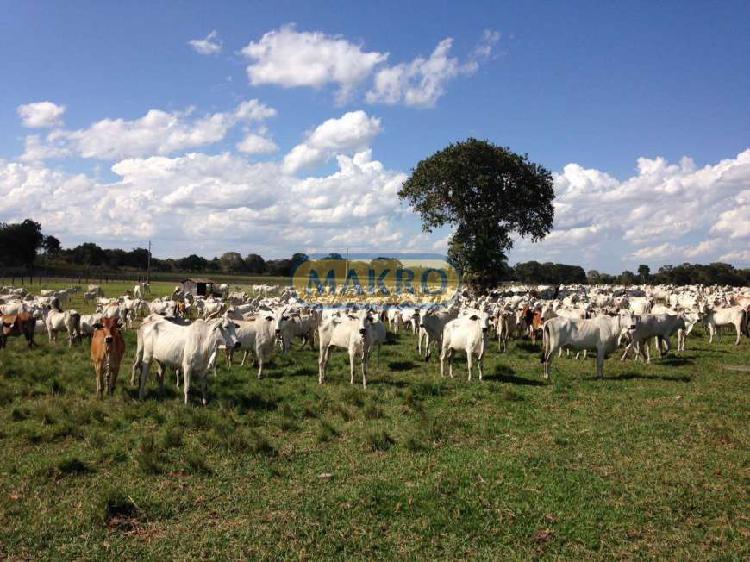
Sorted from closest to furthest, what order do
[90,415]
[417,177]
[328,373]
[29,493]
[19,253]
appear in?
[29,493] → [90,415] → [328,373] → [417,177] → [19,253]

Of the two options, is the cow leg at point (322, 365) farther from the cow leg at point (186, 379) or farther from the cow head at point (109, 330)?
the cow head at point (109, 330)

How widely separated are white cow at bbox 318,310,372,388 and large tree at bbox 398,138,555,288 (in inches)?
1349

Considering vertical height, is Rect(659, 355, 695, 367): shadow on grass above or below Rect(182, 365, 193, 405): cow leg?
below

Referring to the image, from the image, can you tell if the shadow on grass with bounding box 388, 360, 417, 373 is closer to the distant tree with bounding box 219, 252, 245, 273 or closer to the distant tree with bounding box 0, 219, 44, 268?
the distant tree with bounding box 0, 219, 44, 268

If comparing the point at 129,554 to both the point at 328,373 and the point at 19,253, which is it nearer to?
the point at 328,373

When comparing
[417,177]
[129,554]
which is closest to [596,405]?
[129,554]

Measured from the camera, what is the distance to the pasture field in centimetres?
687

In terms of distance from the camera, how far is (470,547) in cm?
673

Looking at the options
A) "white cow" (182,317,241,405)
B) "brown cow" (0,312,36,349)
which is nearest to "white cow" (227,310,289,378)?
"white cow" (182,317,241,405)

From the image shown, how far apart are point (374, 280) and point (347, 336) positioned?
159 feet

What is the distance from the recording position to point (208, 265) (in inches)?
5674

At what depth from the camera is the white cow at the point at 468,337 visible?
1681 centimetres

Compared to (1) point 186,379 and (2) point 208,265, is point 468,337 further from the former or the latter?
(2) point 208,265

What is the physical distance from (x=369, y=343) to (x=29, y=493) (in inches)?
393
